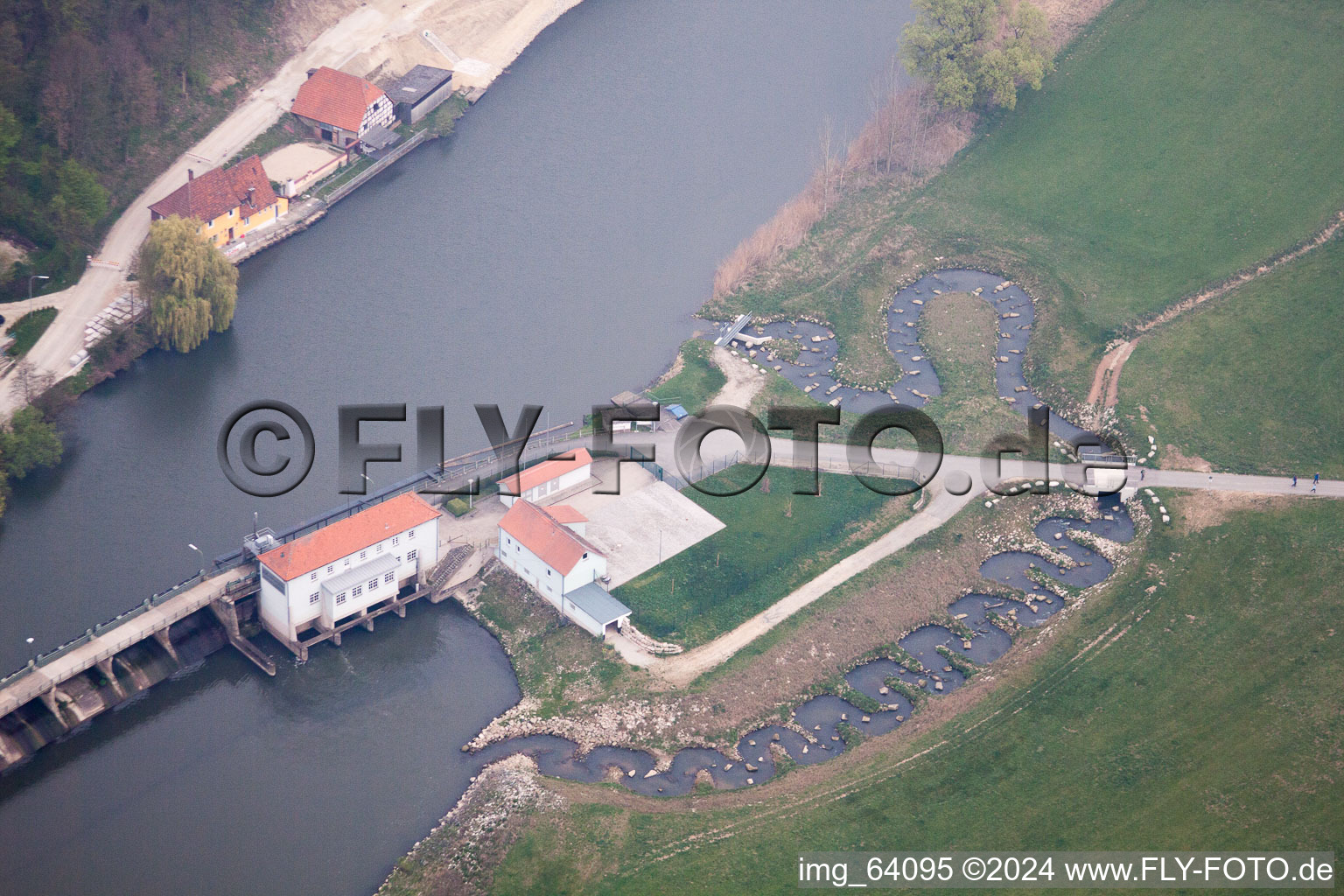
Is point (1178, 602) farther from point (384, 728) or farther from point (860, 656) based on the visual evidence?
point (384, 728)

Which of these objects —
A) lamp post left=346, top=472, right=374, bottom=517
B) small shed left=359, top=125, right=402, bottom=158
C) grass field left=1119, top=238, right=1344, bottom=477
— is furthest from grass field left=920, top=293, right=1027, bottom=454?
small shed left=359, top=125, right=402, bottom=158

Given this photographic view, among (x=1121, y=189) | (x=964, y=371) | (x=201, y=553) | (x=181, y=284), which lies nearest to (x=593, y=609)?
(x=201, y=553)

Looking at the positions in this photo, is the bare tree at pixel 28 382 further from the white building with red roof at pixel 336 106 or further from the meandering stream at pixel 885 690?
the meandering stream at pixel 885 690

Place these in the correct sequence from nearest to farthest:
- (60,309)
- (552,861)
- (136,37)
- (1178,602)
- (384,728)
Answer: (552,861)
(384,728)
(1178,602)
(60,309)
(136,37)

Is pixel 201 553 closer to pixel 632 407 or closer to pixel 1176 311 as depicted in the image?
pixel 632 407

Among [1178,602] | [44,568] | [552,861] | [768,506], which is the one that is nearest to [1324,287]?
[1178,602]

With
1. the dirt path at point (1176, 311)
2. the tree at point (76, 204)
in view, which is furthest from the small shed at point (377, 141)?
the dirt path at point (1176, 311)
